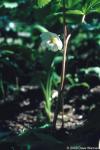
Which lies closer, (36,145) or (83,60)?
(36,145)

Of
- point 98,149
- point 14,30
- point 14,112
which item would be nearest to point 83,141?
point 98,149

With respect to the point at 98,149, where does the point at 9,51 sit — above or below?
above

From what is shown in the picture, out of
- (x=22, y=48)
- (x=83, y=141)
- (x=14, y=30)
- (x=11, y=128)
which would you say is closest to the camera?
(x=83, y=141)

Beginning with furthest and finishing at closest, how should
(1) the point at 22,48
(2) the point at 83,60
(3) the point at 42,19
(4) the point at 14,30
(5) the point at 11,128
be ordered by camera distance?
Result: (4) the point at 14,30 → (2) the point at 83,60 → (3) the point at 42,19 → (1) the point at 22,48 → (5) the point at 11,128

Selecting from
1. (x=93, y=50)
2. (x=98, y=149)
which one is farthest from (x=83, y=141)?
(x=93, y=50)

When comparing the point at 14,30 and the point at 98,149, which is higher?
the point at 14,30

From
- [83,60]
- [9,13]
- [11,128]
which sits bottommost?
[11,128]

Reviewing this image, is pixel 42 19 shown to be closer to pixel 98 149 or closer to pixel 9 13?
pixel 9 13

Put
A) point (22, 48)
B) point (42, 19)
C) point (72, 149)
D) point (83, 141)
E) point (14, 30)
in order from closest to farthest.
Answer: point (83, 141) < point (72, 149) < point (22, 48) < point (42, 19) < point (14, 30)

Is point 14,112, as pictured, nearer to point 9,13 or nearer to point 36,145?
point 36,145
